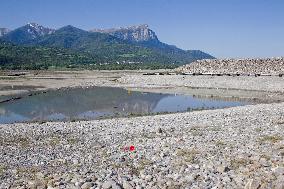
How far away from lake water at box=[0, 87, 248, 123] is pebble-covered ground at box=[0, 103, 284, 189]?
1362 centimetres

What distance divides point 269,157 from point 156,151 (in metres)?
5.62

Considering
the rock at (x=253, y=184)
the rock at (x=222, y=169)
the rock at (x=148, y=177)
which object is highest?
the rock at (x=253, y=184)

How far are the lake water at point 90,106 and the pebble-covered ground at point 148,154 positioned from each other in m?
13.6

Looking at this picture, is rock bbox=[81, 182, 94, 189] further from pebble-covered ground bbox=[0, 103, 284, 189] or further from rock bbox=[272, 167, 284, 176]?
rock bbox=[272, 167, 284, 176]

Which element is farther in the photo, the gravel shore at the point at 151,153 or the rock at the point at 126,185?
the gravel shore at the point at 151,153

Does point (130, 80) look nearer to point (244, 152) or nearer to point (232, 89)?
point (232, 89)

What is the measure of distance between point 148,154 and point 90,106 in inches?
1424

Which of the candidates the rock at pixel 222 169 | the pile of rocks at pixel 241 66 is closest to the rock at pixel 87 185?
the rock at pixel 222 169

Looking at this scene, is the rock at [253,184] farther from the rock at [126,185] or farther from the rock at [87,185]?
the rock at [87,185]

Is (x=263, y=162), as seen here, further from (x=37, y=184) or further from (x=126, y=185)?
(x=37, y=184)

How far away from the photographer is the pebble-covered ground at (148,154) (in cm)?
1576

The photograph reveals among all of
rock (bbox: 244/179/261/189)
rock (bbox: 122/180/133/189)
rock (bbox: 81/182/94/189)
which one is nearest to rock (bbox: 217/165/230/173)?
rock (bbox: 244/179/261/189)

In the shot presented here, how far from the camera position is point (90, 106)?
183 feet

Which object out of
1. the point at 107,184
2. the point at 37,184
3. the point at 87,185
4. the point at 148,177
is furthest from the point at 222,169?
the point at 37,184
